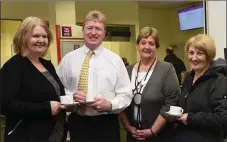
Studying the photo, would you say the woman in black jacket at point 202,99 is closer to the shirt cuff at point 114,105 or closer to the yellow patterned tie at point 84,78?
the shirt cuff at point 114,105

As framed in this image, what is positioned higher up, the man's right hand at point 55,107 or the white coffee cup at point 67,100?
the white coffee cup at point 67,100

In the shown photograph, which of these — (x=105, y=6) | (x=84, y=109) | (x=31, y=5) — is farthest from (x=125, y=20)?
(x=84, y=109)

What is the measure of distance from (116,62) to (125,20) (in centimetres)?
543

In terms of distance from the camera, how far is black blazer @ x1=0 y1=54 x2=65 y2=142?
163cm

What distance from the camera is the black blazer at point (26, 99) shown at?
64.1 inches

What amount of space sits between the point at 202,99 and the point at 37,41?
0.93 m

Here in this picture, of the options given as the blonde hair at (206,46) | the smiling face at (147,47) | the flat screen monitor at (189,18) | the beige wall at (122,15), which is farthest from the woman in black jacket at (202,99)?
the flat screen monitor at (189,18)

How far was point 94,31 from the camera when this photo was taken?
1.88 metres

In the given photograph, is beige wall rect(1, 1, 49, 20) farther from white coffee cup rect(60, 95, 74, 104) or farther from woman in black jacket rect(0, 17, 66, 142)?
white coffee cup rect(60, 95, 74, 104)

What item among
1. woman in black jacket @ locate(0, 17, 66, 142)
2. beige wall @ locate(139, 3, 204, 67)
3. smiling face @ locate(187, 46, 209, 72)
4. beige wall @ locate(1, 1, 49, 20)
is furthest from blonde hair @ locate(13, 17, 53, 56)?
beige wall @ locate(139, 3, 204, 67)

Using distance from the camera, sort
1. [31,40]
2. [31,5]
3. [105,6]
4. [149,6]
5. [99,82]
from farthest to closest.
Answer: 1. [149,6]
2. [105,6]
3. [31,5]
4. [99,82]
5. [31,40]

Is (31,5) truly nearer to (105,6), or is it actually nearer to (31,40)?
(105,6)

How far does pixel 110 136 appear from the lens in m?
1.89

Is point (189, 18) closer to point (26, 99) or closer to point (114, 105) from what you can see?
point (114, 105)
